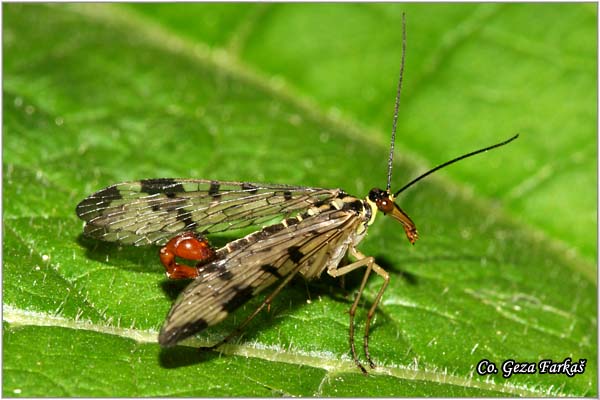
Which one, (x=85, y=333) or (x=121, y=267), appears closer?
(x=85, y=333)

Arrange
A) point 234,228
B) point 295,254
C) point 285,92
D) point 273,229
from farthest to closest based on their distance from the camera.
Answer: point 285,92 → point 234,228 → point 273,229 → point 295,254

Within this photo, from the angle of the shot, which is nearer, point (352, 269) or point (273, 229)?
point (273, 229)

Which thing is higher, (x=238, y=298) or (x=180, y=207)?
(x=180, y=207)

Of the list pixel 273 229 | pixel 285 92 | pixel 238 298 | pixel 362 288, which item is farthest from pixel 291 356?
pixel 285 92

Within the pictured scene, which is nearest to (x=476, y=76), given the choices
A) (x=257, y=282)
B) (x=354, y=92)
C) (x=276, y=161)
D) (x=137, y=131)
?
(x=354, y=92)

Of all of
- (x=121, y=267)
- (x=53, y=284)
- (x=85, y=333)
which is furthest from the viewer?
(x=121, y=267)

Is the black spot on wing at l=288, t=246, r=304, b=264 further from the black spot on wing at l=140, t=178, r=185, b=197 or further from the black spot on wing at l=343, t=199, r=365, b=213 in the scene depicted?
the black spot on wing at l=140, t=178, r=185, b=197

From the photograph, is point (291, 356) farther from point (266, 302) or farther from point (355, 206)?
point (355, 206)

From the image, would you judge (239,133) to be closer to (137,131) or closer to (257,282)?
(137,131)
